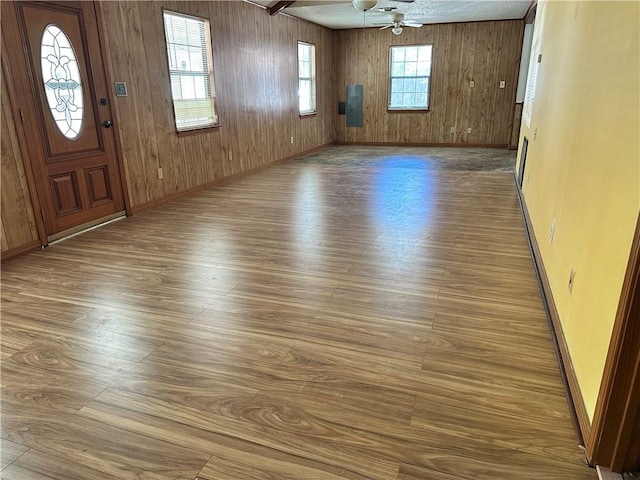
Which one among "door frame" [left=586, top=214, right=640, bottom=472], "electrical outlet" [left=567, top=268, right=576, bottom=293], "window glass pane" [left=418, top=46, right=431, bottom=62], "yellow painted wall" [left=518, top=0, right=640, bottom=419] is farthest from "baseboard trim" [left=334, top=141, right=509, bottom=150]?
"door frame" [left=586, top=214, right=640, bottom=472]

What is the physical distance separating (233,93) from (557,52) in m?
4.43

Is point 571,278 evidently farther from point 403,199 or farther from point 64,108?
point 64,108

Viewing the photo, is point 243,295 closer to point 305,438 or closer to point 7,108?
point 305,438

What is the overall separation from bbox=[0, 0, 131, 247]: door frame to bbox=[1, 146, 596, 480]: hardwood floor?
1.13 feet

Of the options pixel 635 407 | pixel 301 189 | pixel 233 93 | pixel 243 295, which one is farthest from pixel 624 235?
pixel 233 93

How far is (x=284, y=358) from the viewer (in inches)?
86.4

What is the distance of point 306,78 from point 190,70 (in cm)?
407

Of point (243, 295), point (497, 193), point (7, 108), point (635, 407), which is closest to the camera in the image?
point (635, 407)

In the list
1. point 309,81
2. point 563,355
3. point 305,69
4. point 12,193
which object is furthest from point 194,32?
point 563,355

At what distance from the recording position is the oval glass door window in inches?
152

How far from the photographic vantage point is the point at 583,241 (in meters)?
2.01

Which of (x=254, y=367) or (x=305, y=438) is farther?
(x=254, y=367)

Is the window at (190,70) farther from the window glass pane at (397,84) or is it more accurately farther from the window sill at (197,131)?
the window glass pane at (397,84)

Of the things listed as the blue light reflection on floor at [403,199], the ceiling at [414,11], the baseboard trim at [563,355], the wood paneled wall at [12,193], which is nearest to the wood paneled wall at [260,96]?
the wood paneled wall at [12,193]
